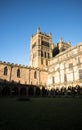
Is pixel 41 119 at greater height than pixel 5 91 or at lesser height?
greater

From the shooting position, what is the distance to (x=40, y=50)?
54531mm

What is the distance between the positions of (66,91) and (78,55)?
1129 cm

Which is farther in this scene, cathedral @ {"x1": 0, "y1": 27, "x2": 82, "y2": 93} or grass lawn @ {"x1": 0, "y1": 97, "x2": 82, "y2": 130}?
cathedral @ {"x1": 0, "y1": 27, "x2": 82, "y2": 93}

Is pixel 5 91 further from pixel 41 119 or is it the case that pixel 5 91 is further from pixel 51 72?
pixel 41 119

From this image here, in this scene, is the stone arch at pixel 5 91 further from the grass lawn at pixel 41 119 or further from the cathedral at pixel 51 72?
the grass lawn at pixel 41 119

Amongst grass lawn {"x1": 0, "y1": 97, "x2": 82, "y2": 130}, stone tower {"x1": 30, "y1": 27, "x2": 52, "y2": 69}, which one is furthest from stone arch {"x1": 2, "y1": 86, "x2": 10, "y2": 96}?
grass lawn {"x1": 0, "y1": 97, "x2": 82, "y2": 130}

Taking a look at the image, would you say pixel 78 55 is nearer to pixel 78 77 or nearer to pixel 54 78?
pixel 78 77

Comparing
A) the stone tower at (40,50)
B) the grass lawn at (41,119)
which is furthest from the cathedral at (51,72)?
the grass lawn at (41,119)

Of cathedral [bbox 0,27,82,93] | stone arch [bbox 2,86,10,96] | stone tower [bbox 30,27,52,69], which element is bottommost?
stone arch [bbox 2,86,10,96]

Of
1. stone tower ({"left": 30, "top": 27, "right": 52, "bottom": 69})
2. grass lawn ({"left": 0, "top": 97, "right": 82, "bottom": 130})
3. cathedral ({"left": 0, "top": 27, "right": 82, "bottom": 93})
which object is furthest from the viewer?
stone tower ({"left": 30, "top": 27, "right": 52, "bottom": 69})

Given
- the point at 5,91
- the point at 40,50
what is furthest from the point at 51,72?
the point at 5,91

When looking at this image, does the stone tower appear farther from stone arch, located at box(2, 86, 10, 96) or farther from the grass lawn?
the grass lawn

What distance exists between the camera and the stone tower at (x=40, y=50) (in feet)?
174

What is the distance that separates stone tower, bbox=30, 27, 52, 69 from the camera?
174 ft
